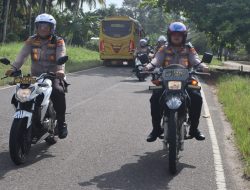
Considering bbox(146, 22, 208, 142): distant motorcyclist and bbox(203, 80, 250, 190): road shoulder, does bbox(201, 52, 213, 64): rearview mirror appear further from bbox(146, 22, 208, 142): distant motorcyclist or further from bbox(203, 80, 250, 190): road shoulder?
bbox(203, 80, 250, 190): road shoulder

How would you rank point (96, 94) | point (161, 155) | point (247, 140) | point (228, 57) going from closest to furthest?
point (161, 155) < point (247, 140) < point (96, 94) < point (228, 57)

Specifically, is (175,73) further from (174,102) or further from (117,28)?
(117,28)

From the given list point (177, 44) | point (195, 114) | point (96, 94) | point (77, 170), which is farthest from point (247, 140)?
point (96, 94)

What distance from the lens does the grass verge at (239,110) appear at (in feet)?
25.0

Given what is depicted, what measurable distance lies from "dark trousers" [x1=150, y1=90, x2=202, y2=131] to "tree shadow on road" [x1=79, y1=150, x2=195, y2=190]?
520 millimetres

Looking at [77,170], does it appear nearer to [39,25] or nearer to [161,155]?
[161,155]

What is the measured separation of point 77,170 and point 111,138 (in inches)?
85.8

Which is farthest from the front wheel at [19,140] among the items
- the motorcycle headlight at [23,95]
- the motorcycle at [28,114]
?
the motorcycle headlight at [23,95]

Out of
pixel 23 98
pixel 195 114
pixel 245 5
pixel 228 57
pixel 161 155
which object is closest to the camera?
pixel 23 98

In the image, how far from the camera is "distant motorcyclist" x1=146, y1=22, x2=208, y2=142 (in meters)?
6.69

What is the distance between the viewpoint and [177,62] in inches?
279

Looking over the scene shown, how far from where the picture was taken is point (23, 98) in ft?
20.4

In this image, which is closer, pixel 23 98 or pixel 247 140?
pixel 23 98

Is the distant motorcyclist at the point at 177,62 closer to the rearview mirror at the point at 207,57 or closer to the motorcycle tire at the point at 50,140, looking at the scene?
the rearview mirror at the point at 207,57
